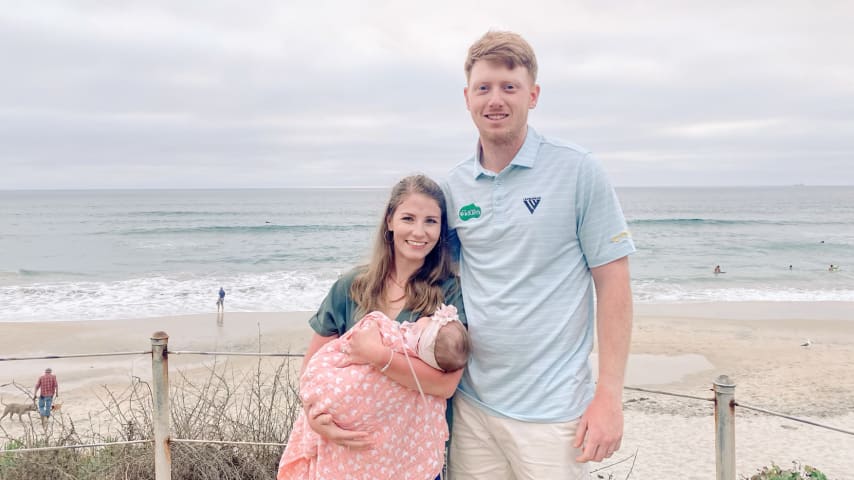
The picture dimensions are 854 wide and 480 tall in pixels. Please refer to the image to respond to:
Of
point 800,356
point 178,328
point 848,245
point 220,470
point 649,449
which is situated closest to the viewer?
point 220,470

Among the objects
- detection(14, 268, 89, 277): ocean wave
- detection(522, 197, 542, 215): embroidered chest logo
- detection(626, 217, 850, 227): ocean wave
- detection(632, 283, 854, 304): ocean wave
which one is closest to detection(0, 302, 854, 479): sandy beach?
detection(632, 283, 854, 304): ocean wave

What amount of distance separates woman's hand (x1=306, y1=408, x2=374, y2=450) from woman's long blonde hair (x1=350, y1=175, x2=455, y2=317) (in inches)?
17.4

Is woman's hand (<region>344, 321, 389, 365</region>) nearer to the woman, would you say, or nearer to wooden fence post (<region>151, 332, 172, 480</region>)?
the woman

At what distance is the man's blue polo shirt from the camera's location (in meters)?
2.21

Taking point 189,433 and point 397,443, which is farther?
point 189,433

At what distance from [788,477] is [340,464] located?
12.7 feet

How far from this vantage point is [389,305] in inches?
97.2

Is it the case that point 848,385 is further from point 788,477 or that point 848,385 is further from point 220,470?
point 220,470

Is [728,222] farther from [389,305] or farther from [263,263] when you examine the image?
[389,305]

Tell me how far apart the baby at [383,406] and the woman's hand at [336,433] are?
0.02 meters

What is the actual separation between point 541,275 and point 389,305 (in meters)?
0.61

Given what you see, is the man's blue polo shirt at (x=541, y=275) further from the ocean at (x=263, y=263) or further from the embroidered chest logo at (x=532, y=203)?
the ocean at (x=263, y=263)

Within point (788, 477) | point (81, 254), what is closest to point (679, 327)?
point (788, 477)

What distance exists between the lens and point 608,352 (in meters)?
2.20
